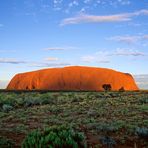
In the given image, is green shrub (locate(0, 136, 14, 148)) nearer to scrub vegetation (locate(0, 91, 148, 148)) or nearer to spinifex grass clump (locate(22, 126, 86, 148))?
scrub vegetation (locate(0, 91, 148, 148))

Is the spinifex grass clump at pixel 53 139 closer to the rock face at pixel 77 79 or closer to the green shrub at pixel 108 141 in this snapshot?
the green shrub at pixel 108 141

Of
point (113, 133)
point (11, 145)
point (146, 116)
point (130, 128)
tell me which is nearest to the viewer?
point (11, 145)

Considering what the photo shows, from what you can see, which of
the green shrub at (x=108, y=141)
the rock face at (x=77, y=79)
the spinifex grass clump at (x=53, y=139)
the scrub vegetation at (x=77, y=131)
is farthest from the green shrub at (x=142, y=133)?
the rock face at (x=77, y=79)

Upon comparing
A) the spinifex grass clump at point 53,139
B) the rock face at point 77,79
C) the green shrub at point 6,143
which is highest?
the rock face at point 77,79

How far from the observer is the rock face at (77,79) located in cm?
11606

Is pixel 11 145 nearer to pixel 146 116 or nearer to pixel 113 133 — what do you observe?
pixel 113 133

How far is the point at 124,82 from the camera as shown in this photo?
119 m

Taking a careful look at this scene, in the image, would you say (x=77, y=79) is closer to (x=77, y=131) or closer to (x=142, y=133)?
(x=77, y=131)

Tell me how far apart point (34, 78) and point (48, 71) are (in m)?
5.16

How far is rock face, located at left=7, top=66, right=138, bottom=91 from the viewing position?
116062 millimetres

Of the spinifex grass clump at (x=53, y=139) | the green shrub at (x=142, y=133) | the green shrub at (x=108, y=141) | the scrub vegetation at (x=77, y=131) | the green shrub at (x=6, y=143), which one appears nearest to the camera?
the spinifex grass clump at (x=53, y=139)

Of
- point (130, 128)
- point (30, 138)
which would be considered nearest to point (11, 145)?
point (30, 138)

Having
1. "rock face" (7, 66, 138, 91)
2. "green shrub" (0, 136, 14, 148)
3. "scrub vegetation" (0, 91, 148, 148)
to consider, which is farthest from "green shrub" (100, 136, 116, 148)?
"rock face" (7, 66, 138, 91)

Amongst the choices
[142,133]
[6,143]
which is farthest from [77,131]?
[6,143]
